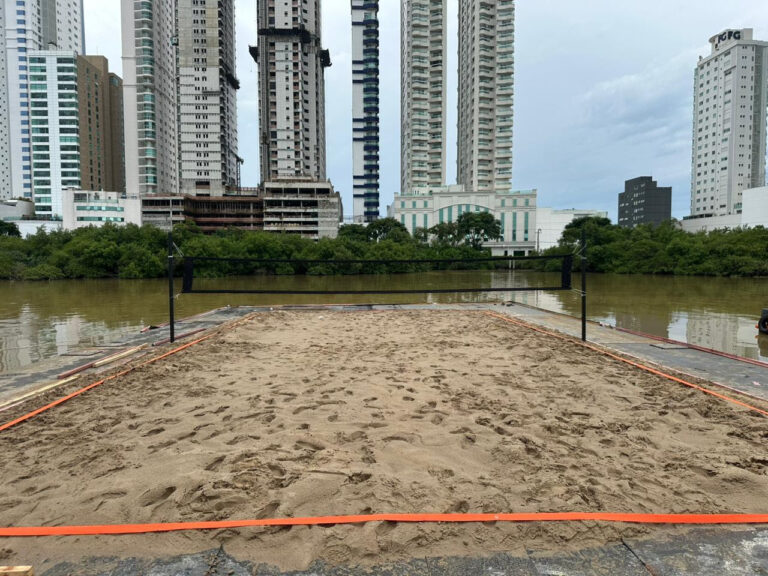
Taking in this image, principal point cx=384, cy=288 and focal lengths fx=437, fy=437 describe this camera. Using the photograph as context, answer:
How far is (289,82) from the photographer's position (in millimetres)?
82688

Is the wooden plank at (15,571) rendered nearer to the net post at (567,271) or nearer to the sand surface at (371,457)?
the sand surface at (371,457)

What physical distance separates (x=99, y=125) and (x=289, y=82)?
45589 mm

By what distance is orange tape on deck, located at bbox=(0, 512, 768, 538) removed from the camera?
83.4 inches

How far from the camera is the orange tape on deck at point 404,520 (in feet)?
6.95

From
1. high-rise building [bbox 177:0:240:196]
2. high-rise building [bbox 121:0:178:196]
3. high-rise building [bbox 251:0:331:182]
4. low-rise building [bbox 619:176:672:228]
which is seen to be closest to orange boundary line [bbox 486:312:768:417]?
high-rise building [bbox 251:0:331:182]

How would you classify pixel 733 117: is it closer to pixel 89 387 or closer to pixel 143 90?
pixel 89 387

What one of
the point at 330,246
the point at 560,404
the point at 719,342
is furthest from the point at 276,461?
the point at 330,246

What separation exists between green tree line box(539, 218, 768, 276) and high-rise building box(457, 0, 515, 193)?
3441 centimetres

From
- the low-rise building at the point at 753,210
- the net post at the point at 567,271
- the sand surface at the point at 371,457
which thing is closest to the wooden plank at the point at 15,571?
the sand surface at the point at 371,457

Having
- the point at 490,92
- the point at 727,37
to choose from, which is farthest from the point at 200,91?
the point at 727,37

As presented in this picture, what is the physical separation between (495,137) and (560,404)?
8385cm

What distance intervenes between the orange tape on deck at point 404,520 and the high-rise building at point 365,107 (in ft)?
315

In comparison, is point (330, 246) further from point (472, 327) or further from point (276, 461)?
point (276, 461)

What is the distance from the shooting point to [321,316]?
34.1 ft
